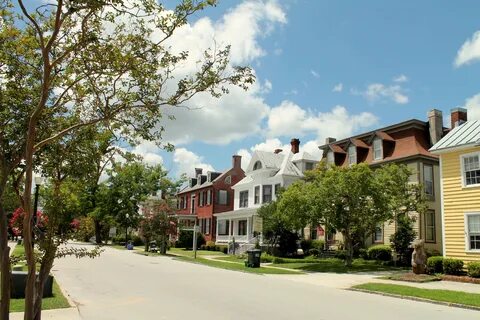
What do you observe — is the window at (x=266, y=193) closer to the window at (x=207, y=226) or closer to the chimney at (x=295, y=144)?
the chimney at (x=295, y=144)

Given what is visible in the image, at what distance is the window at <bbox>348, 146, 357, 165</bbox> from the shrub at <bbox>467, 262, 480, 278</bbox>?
16139mm

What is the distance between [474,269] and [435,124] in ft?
46.4

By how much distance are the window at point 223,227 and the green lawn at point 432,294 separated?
35.1 meters

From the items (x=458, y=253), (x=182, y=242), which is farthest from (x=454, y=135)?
(x=182, y=242)

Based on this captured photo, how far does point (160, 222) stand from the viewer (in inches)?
1619

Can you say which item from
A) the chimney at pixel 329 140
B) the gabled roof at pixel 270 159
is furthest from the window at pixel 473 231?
the gabled roof at pixel 270 159

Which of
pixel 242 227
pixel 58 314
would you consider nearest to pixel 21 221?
pixel 58 314

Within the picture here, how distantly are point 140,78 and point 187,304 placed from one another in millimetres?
8301

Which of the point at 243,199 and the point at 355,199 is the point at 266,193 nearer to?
the point at 243,199

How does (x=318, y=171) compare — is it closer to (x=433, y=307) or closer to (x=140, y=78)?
(x=433, y=307)

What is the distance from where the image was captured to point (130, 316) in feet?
37.4

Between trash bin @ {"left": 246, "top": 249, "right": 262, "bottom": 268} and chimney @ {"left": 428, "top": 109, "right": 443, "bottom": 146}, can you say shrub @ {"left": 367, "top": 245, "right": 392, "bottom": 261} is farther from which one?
trash bin @ {"left": 246, "top": 249, "right": 262, "bottom": 268}

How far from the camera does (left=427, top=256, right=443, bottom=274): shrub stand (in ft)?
79.0

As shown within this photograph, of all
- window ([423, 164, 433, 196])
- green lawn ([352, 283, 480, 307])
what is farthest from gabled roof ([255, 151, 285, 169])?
green lawn ([352, 283, 480, 307])
